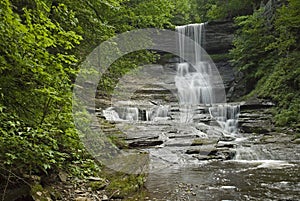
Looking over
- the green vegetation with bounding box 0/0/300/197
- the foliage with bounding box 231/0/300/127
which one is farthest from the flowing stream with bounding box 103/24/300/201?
the foliage with bounding box 231/0/300/127

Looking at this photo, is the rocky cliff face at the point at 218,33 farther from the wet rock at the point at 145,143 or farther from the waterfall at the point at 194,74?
the wet rock at the point at 145,143

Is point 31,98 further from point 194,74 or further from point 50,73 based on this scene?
point 194,74

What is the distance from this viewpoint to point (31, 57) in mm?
2680

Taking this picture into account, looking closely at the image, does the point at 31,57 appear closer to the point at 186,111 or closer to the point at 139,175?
the point at 139,175

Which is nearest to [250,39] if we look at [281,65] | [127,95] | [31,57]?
[281,65]

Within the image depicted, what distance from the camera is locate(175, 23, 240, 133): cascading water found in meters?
14.4

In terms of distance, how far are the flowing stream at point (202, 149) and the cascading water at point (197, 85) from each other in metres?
0.06

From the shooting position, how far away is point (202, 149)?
8.79m

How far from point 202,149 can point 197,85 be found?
12620mm

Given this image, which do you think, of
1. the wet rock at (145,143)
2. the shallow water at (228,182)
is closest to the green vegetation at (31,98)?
the shallow water at (228,182)

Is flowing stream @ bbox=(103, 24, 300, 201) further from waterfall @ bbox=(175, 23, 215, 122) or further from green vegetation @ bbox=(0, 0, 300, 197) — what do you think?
green vegetation @ bbox=(0, 0, 300, 197)

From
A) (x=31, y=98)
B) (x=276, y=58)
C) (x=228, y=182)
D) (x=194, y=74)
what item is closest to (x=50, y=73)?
(x=31, y=98)

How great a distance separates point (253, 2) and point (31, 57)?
75.6 feet

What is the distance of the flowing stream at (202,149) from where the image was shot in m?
4.99
